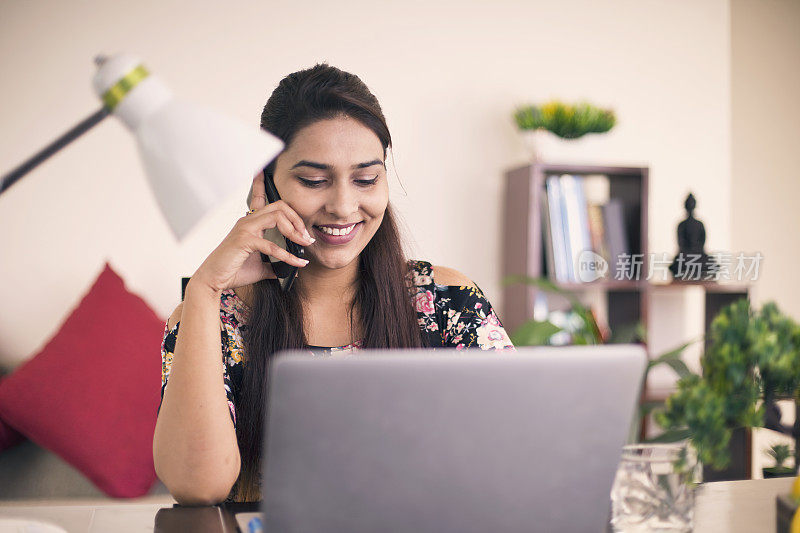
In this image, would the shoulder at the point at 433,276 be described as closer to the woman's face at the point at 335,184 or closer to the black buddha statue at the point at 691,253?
the woman's face at the point at 335,184

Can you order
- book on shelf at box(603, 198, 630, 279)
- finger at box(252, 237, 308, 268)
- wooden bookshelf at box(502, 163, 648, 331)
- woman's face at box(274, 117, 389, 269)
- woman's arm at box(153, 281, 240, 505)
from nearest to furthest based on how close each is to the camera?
woman's arm at box(153, 281, 240, 505) → finger at box(252, 237, 308, 268) → woman's face at box(274, 117, 389, 269) → wooden bookshelf at box(502, 163, 648, 331) → book on shelf at box(603, 198, 630, 279)

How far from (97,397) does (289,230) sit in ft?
4.00

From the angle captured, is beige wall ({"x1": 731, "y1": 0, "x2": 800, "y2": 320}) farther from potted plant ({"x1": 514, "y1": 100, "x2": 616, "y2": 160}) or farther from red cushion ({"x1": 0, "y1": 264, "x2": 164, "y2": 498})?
red cushion ({"x1": 0, "y1": 264, "x2": 164, "y2": 498})

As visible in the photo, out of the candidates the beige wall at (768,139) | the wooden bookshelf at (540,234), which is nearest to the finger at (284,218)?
the wooden bookshelf at (540,234)

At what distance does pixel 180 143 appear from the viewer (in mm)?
572

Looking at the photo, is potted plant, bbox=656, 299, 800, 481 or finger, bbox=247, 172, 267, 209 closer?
potted plant, bbox=656, 299, 800, 481

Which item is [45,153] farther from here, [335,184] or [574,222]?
[574,222]

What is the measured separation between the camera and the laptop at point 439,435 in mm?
582

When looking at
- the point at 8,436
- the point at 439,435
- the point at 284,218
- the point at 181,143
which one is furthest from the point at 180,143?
the point at 8,436

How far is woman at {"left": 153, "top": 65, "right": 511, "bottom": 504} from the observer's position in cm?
109

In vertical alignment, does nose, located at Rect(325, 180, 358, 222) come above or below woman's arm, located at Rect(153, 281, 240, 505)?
above

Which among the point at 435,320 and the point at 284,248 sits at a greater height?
the point at 284,248

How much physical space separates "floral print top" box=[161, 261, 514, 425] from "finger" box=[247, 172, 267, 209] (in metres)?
0.21

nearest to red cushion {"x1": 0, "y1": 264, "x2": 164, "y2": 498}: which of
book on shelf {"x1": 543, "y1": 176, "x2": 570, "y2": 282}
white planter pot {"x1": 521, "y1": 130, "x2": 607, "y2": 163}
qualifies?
book on shelf {"x1": 543, "y1": 176, "x2": 570, "y2": 282}
